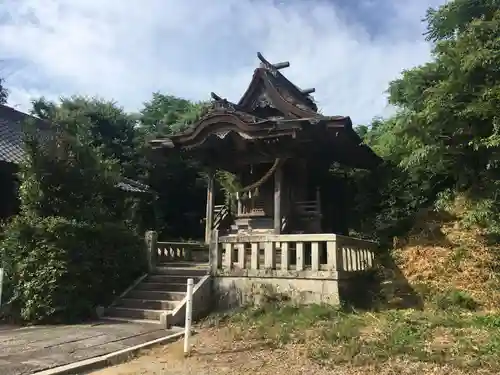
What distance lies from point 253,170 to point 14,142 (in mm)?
8617

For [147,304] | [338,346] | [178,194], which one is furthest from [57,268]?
[178,194]

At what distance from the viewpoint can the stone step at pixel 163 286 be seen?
10.5 meters

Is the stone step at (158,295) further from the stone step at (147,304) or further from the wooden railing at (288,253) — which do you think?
the wooden railing at (288,253)

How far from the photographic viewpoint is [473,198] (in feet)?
37.2

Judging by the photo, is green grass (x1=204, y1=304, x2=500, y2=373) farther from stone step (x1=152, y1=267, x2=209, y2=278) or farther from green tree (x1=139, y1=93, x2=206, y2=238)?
green tree (x1=139, y1=93, x2=206, y2=238)

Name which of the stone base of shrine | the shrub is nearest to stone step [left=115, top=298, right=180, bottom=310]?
the shrub

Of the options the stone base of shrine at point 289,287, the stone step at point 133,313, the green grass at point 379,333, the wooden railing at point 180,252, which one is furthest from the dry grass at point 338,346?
the wooden railing at point 180,252

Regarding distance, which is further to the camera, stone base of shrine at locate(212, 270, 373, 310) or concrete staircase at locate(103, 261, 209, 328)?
concrete staircase at locate(103, 261, 209, 328)

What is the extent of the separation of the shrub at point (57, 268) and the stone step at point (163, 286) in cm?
70

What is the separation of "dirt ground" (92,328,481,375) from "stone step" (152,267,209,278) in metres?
3.58

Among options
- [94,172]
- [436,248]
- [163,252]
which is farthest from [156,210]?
[436,248]

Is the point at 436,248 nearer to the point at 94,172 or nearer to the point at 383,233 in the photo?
the point at 383,233

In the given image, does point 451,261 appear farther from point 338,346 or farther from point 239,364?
point 239,364

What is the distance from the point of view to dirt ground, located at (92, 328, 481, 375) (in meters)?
5.45
